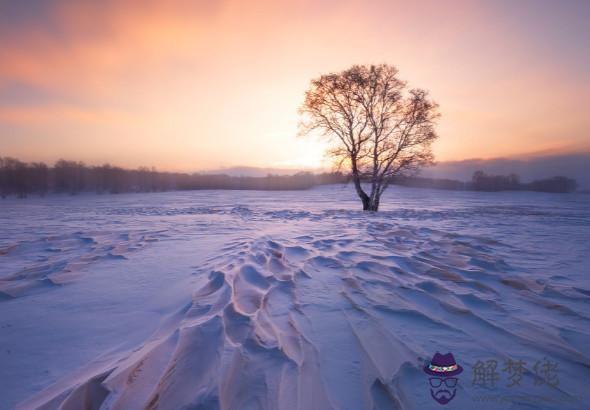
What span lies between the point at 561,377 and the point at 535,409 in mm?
587

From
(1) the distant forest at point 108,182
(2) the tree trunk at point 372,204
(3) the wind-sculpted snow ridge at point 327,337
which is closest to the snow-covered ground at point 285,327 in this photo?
(3) the wind-sculpted snow ridge at point 327,337

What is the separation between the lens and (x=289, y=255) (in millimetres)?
5402

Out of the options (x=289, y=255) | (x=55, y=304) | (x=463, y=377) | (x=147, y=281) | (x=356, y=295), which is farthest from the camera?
(x=289, y=255)

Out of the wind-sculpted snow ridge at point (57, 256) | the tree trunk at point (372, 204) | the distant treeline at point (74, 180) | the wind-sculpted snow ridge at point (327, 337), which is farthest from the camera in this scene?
the distant treeline at point (74, 180)

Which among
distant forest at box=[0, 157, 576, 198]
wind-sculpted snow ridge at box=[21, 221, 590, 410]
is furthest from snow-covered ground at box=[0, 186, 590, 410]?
distant forest at box=[0, 157, 576, 198]

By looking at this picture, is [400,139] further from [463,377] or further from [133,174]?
[133,174]

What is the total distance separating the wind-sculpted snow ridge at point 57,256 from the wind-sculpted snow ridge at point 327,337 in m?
2.21

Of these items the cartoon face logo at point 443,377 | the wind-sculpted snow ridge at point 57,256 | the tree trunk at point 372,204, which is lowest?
the cartoon face logo at point 443,377

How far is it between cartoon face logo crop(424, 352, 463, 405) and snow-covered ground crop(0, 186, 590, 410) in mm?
59

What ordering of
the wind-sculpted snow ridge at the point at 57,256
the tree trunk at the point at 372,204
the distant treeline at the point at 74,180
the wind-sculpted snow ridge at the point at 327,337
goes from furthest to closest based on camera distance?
the distant treeline at the point at 74,180 → the tree trunk at the point at 372,204 → the wind-sculpted snow ridge at the point at 57,256 → the wind-sculpted snow ridge at the point at 327,337

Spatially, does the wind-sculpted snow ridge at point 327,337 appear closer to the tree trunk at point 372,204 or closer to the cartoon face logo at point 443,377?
the cartoon face logo at point 443,377

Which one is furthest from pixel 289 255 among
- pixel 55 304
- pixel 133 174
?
pixel 133 174

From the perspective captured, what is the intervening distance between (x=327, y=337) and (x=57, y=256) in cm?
576

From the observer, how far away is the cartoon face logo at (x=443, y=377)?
1.84 metres
